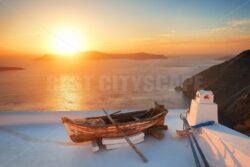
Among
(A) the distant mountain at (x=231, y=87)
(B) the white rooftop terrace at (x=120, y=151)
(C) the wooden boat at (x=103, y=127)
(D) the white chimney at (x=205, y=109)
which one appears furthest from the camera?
(A) the distant mountain at (x=231, y=87)

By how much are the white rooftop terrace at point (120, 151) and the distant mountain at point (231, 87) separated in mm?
14651

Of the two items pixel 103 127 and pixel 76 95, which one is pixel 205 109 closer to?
pixel 103 127

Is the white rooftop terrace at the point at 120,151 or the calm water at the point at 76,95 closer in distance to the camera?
the white rooftop terrace at the point at 120,151

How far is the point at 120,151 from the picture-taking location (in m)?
3.17

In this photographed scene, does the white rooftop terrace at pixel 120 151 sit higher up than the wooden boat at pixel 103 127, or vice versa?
the wooden boat at pixel 103 127

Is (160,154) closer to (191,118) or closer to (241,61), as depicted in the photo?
(191,118)

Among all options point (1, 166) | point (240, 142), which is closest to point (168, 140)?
point (240, 142)

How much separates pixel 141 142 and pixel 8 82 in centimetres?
5263

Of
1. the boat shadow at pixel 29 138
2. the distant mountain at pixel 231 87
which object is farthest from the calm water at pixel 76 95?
the boat shadow at pixel 29 138

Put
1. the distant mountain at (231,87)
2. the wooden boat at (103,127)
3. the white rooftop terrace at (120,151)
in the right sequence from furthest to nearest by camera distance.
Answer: the distant mountain at (231,87), the wooden boat at (103,127), the white rooftop terrace at (120,151)

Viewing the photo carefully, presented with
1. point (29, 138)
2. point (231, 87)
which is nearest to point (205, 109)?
point (29, 138)

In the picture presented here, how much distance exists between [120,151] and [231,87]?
29782mm

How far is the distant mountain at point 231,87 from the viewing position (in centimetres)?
1659

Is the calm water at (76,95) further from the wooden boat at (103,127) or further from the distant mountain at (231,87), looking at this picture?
the wooden boat at (103,127)
